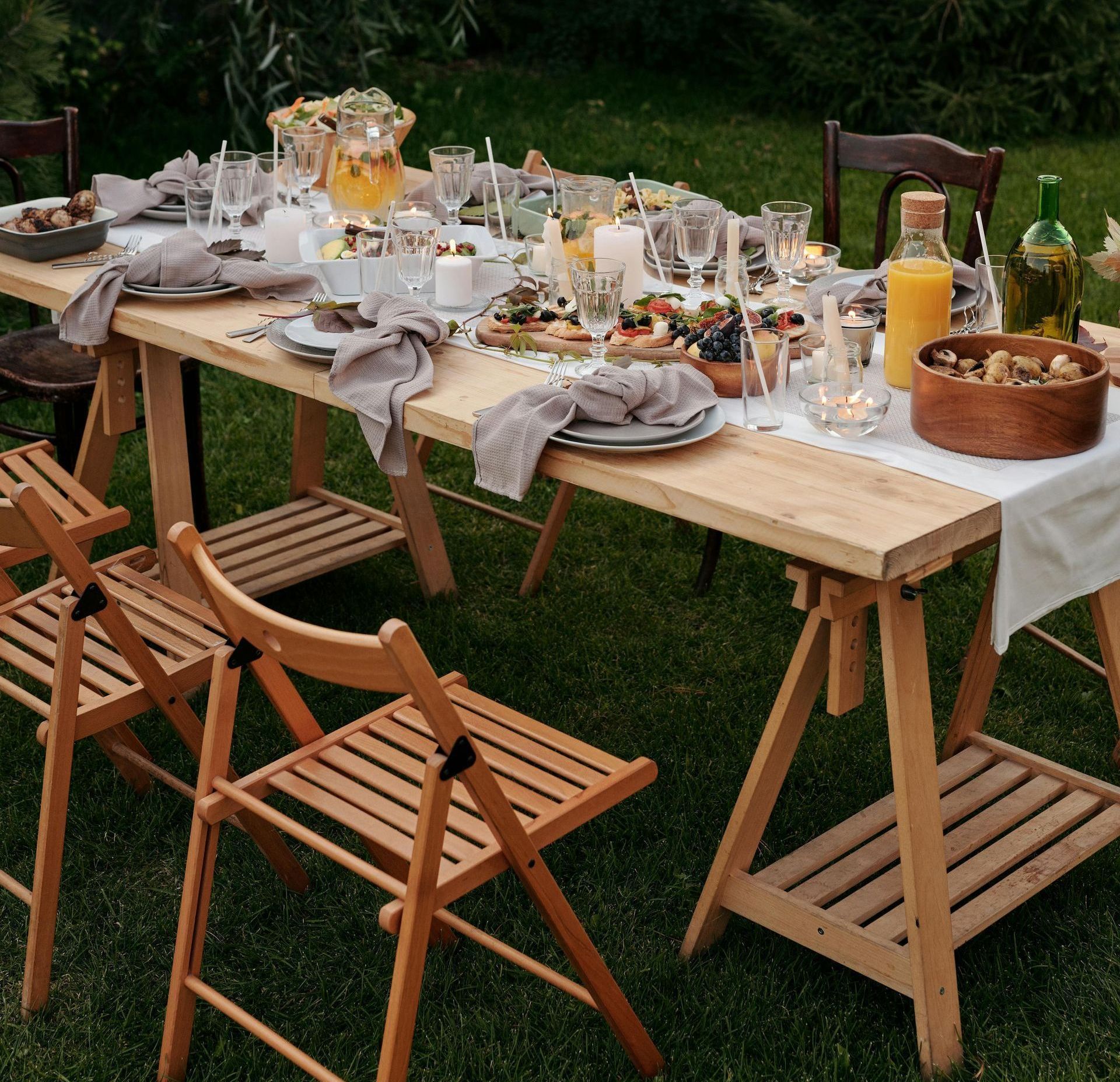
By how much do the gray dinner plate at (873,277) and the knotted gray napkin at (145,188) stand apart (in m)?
1.55

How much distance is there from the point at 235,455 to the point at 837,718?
229 centimetres

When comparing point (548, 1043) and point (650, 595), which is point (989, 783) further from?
point (650, 595)

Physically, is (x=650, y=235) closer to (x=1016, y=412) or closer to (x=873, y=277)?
(x=873, y=277)

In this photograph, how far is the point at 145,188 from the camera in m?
3.49

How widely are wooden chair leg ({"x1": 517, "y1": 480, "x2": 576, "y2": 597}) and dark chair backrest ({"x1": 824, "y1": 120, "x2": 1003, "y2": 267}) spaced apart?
2.96ft

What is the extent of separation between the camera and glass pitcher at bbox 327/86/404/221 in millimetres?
3287

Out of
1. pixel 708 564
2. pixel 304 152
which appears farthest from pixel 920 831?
pixel 304 152

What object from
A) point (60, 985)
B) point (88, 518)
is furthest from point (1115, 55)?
point (60, 985)

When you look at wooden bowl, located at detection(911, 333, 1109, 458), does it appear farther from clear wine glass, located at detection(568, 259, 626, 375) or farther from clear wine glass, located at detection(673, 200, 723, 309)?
clear wine glass, located at detection(673, 200, 723, 309)

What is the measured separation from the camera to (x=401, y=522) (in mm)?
3588

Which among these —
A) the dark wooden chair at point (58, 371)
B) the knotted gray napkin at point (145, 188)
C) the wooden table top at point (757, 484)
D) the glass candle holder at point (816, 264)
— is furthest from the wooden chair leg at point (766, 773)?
the knotted gray napkin at point (145, 188)

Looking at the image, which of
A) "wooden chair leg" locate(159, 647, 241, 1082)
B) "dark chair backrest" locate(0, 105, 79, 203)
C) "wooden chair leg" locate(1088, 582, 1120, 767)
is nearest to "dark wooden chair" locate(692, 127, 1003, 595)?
"wooden chair leg" locate(1088, 582, 1120, 767)

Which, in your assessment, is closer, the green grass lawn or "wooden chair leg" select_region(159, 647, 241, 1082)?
"wooden chair leg" select_region(159, 647, 241, 1082)

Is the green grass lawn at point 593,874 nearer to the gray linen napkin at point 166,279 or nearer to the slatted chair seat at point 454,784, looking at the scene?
the slatted chair seat at point 454,784
